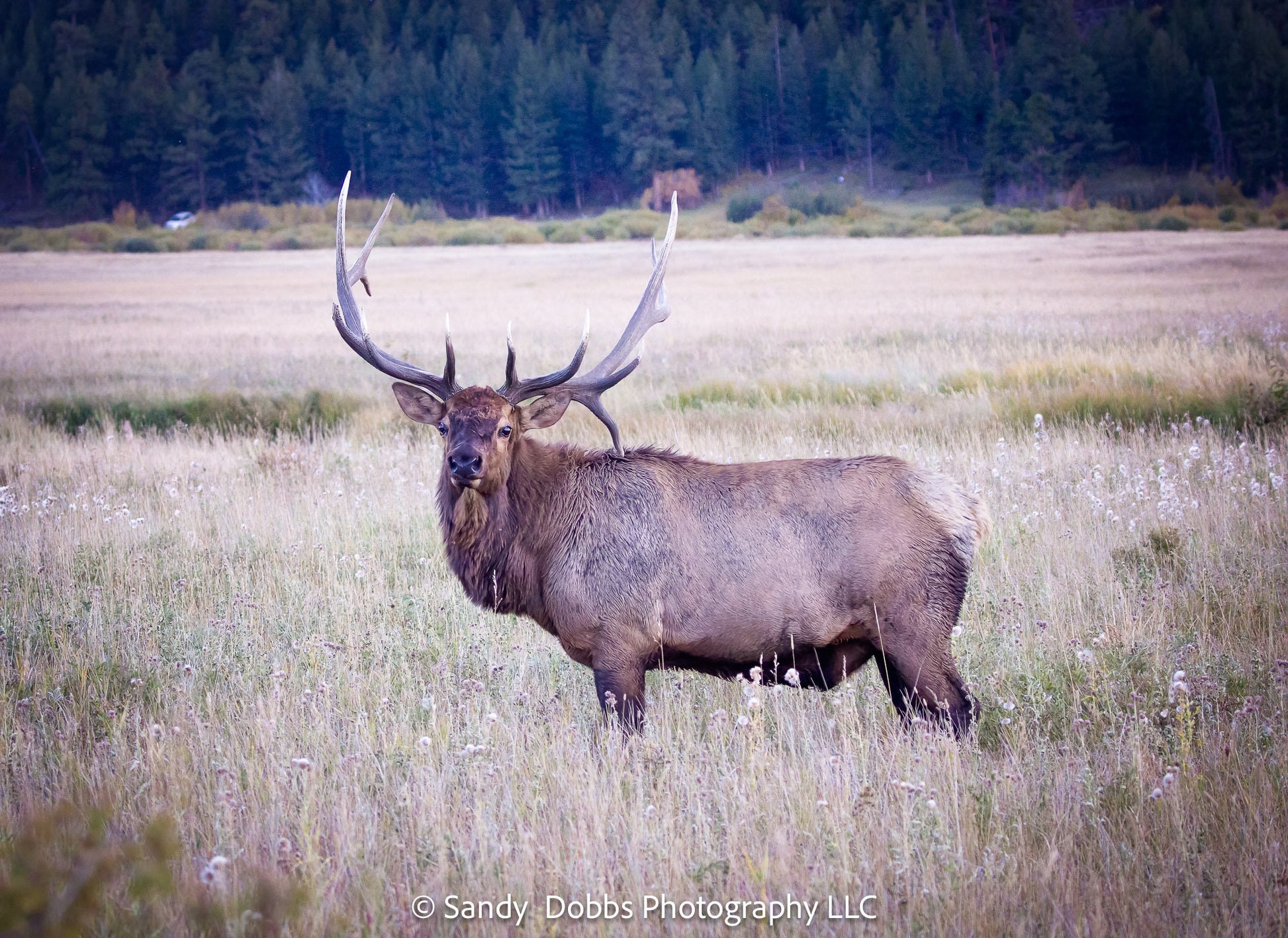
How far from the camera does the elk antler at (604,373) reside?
19.1 ft

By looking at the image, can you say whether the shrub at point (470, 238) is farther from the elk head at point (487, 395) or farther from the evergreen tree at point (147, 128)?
the elk head at point (487, 395)

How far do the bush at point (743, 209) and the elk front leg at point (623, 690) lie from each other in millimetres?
66327

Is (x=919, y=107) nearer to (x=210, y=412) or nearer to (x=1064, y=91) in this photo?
(x=1064, y=91)

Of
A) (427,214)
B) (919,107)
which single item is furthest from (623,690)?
(919,107)

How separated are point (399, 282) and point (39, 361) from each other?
70.4ft

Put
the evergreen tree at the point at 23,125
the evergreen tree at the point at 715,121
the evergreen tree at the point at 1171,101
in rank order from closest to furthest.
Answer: the evergreen tree at the point at 23,125 < the evergreen tree at the point at 1171,101 < the evergreen tree at the point at 715,121

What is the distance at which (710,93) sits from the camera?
80688 millimetres

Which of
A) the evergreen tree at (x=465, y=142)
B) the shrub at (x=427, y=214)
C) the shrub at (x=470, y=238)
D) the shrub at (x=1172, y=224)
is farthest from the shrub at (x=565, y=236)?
the shrub at (x=1172, y=224)

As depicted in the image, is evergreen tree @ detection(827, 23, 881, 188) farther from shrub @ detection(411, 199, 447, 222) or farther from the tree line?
shrub @ detection(411, 199, 447, 222)

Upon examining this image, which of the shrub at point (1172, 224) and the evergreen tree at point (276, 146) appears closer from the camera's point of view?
the shrub at point (1172, 224)

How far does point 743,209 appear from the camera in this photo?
69.7 m

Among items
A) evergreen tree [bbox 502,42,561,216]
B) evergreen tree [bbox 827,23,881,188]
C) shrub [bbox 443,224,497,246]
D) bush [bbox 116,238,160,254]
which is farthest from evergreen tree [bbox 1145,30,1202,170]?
bush [bbox 116,238,160,254]

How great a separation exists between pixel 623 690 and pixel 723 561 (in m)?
0.78

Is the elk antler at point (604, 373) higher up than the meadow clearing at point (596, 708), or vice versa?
the elk antler at point (604, 373)
